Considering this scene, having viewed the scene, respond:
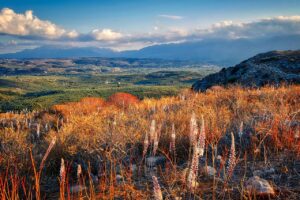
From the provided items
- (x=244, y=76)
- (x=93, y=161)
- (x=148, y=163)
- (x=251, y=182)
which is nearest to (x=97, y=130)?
(x=93, y=161)

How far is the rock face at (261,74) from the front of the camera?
23.8m

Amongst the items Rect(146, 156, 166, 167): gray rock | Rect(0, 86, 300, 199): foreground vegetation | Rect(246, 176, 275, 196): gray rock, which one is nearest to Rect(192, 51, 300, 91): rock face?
Rect(0, 86, 300, 199): foreground vegetation

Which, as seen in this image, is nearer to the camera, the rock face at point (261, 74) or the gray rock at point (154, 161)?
the gray rock at point (154, 161)

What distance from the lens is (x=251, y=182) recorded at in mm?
3713

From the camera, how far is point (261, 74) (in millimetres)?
25219

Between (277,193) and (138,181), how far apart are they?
1772mm

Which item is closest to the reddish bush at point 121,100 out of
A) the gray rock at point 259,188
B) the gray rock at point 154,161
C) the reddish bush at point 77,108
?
the reddish bush at point 77,108

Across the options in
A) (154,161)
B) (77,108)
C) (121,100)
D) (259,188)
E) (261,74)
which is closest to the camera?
(259,188)

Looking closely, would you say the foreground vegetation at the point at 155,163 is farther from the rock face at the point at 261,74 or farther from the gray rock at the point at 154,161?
the rock face at the point at 261,74

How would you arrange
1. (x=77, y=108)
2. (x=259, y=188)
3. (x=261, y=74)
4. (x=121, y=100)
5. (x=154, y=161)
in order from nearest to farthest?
(x=259, y=188) → (x=154, y=161) → (x=77, y=108) → (x=121, y=100) → (x=261, y=74)

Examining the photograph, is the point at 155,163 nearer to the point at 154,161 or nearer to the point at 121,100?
the point at 154,161

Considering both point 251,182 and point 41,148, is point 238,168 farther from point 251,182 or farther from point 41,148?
point 41,148

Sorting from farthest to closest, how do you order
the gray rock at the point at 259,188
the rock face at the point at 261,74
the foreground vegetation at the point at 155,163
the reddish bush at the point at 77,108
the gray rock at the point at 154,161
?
the rock face at the point at 261,74
the reddish bush at the point at 77,108
the gray rock at the point at 154,161
the foreground vegetation at the point at 155,163
the gray rock at the point at 259,188

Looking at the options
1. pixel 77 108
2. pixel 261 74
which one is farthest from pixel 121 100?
pixel 261 74
